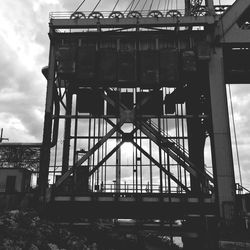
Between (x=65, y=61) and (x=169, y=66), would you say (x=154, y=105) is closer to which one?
(x=169, y=66)

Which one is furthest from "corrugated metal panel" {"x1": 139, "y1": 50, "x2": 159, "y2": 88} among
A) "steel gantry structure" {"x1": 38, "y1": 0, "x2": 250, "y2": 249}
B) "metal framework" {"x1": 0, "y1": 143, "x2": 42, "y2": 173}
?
"metal framework" {"x1": 0, "y1": 143, "x2": 42, "y2": 173}

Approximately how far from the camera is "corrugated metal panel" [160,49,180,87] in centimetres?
2228

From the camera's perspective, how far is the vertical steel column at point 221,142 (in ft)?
64.6

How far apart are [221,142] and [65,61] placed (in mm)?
12698

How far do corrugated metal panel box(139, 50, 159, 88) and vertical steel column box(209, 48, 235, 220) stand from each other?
4026 mm

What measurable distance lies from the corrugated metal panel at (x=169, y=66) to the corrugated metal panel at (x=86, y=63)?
5135 mm

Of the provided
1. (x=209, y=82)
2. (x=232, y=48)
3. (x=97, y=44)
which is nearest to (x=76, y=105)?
(x=97, y=44)

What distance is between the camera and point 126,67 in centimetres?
2264

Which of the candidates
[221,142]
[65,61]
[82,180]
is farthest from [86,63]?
[221,142]

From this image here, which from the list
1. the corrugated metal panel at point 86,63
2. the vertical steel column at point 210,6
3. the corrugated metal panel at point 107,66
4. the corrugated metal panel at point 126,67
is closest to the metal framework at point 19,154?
the corrugated metal panel at point 86,63

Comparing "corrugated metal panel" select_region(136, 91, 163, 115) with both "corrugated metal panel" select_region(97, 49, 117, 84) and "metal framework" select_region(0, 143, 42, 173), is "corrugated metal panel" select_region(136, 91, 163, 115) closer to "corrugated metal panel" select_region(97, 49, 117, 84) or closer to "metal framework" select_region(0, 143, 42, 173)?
"corrugated metal panel" select_region(97, 49, 117, 84)

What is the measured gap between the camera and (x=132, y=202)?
1958 centimetres

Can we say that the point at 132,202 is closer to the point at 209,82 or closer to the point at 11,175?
the point at 209,82

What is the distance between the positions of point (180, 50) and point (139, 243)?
14258mm
